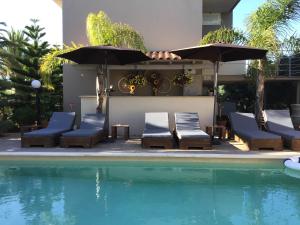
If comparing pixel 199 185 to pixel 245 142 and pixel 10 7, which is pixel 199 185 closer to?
pixel 245 142

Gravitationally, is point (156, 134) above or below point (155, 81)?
below

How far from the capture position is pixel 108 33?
13.2 m

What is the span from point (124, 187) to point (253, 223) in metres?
2.93

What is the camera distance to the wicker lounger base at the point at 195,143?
33.6 ft

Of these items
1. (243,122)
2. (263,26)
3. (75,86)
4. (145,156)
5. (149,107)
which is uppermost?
(263,26)

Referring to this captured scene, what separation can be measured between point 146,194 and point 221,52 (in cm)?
605

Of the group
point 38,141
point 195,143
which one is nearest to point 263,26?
point 195,143

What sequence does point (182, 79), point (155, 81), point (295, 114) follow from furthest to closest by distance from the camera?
point (295, 114) → point (155, 81) → point (182, 79)

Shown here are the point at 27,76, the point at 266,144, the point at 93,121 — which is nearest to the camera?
the point at 266,144

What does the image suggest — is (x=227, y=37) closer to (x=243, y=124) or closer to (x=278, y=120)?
(x=243, y=124)

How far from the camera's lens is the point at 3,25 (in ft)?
54.4

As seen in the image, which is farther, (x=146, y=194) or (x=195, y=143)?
(x=195, y=143)

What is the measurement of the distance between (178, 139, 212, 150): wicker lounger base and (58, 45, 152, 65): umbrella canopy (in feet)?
11.0

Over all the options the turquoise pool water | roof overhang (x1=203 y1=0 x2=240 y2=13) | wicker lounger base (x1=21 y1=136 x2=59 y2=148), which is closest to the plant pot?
roof overhang (x1=203 y1=0 x2=240 y2=13)
